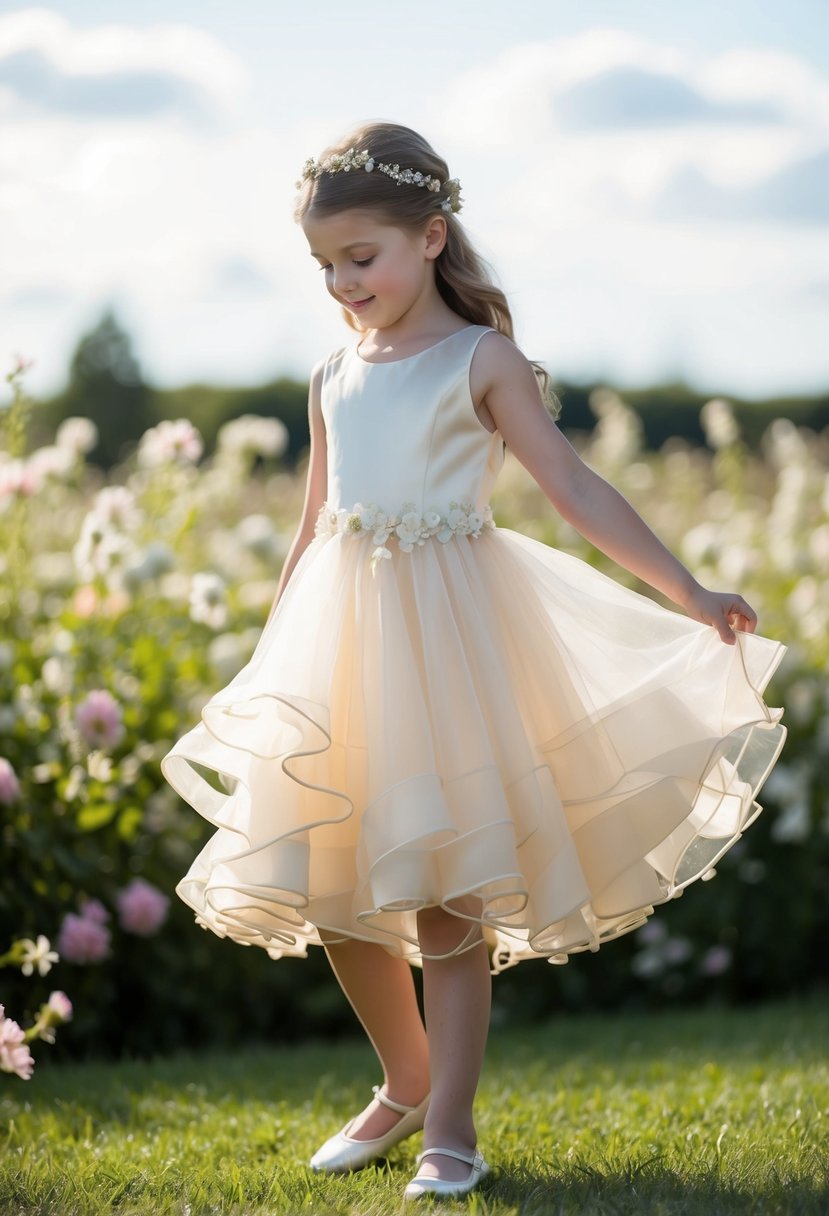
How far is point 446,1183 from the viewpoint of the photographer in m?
2.19

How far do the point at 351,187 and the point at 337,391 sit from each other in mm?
353

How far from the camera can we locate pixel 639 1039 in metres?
Answer: 4.00

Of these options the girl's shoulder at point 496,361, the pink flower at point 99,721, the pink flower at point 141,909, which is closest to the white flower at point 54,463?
the pink flower at point 99,721

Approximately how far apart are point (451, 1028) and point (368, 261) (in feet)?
4.06

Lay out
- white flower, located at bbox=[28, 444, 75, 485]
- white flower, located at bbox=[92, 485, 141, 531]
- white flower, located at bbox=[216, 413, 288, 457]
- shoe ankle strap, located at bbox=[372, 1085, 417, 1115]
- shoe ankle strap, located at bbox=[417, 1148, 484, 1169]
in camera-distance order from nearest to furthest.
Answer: shoe ankle strap, located at bbox=[417, 1148, 484, 1169] → shoe ankle strap, located at bbox=[372, 1085, 417, 1115] → white flower, located at bbox=[92, 485, 141, 531] → white flower, located at bbox=[28, 444, 75, 485] → white flower, located at bbox=[216, 413, 288, 457]

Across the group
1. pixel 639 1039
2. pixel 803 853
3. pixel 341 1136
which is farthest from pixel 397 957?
pixel 803 853

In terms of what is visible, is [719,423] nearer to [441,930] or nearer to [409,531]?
[409,531]

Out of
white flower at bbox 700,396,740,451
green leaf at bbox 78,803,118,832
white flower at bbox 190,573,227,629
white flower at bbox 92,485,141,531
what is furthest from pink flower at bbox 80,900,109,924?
white flower at bbox 700,396,740,451

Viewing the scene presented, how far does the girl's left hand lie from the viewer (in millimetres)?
2379

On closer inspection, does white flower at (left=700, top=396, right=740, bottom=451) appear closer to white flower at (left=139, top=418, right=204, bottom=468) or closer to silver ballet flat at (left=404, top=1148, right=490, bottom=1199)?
white flower at (left=139, top=418, right=204, bottom=468)

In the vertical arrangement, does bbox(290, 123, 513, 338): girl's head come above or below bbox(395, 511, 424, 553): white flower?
above

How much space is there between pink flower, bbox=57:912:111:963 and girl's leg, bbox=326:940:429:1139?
1184 millimetres

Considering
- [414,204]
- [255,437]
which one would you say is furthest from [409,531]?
[255,437]

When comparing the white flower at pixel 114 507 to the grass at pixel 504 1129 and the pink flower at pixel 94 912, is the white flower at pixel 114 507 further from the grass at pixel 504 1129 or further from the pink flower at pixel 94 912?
the grass at pixel 504 1129
